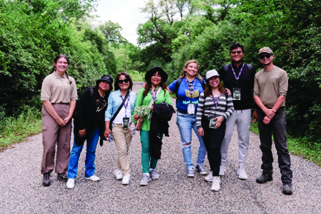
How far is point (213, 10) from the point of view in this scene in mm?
23797

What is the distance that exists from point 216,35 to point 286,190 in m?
11.9

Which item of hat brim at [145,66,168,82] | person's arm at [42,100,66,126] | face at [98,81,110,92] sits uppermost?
hat brim at [145,66,168,82]

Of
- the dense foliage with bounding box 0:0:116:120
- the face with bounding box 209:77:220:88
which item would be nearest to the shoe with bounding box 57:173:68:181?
the face with bounding box 209:77:220:88

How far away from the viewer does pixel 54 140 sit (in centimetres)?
403

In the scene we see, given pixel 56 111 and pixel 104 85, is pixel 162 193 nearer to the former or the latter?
pixel 104 85

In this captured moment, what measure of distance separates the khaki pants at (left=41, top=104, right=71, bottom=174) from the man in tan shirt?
3.33m

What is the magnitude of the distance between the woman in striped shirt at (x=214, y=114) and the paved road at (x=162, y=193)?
1.69 feet

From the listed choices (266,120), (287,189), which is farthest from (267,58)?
(287,189)

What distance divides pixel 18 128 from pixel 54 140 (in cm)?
523

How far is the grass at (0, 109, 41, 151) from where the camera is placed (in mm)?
7035

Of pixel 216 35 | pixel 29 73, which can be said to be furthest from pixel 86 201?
pixel 216 35

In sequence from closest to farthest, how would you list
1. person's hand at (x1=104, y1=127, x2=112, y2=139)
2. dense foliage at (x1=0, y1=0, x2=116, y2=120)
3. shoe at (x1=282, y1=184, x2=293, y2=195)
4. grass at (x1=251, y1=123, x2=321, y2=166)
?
shoe at (x1=282, y1=184, x2=293, y2=195), person's hand at (x1=104, y1=127, x2=112, y2=139), grass at (x1=251, y1=123, x2=321, y2=166), dense foliage at (x1=0, y1=0, x2=116, y2=120)

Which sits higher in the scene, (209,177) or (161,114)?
(161,114)

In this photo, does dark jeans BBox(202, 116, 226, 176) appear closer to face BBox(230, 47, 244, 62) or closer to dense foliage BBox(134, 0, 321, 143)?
face BBox(230, 47, 244, 62)
